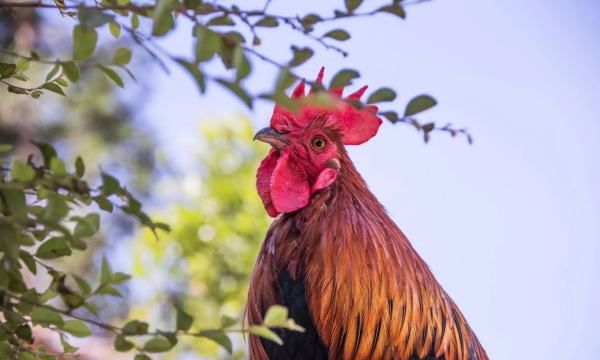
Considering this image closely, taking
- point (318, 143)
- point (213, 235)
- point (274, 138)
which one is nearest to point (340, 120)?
point (318, 143)

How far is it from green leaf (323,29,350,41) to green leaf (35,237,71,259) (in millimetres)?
495

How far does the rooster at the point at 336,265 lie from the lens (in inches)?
86.0

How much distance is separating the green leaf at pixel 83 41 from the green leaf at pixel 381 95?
0.38 metres

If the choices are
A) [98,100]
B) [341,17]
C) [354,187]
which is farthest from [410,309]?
[98,100]

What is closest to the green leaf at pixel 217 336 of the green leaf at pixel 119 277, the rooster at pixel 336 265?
the green leaf at pixel 119 277

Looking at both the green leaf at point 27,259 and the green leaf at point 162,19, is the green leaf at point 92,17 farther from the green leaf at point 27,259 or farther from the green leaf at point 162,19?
the green leaf at point 27,259

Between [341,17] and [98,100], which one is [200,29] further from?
[98,100]

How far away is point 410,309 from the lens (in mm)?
2250

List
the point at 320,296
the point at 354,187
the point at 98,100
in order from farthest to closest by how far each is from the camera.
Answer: the point at 98,100 < the point at 354,187 < the point at 320,296

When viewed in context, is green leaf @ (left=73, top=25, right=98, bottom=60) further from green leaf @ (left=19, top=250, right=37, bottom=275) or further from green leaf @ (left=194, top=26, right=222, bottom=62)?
green leaf @ (left=19, top=250, right=37, bottom=275)

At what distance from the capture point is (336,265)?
2.21m

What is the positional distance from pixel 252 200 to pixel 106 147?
21.2 ft

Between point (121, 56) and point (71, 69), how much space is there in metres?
0.08

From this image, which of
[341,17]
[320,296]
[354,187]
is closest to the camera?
[341,17]
